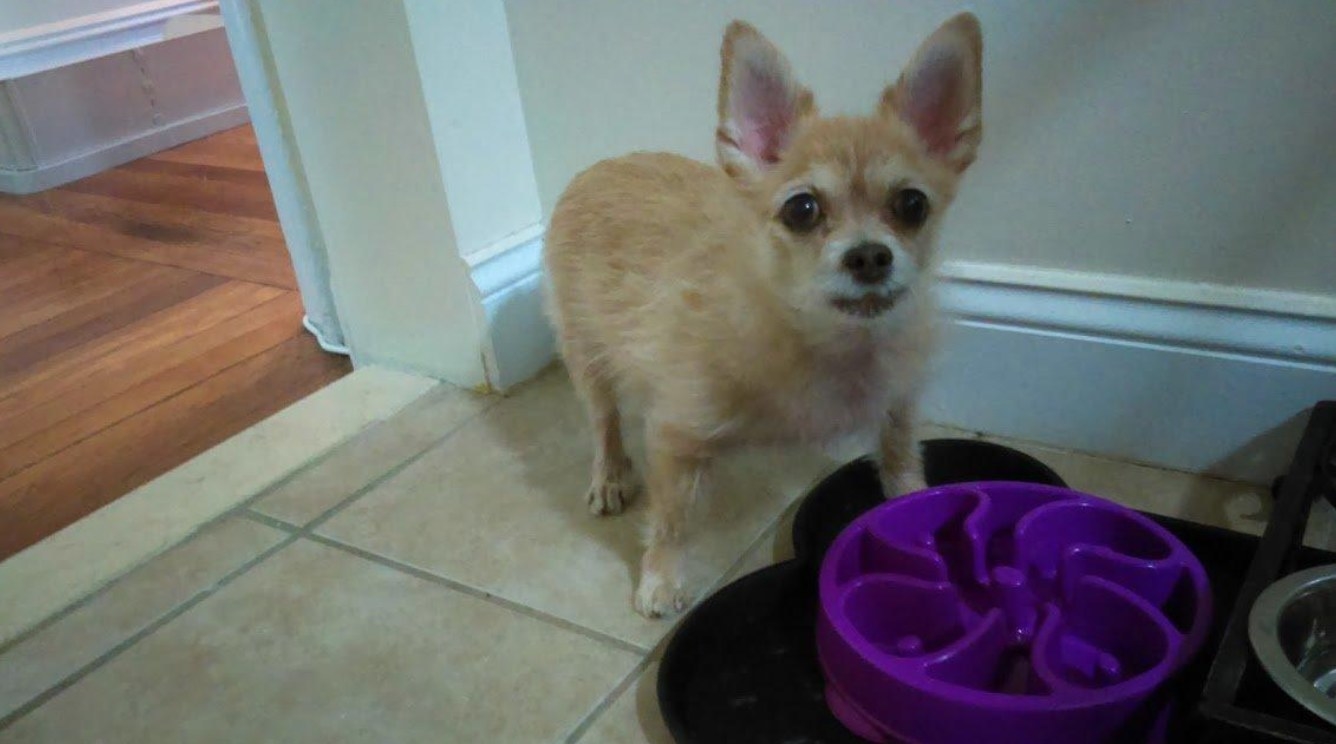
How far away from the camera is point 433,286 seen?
5.58ft

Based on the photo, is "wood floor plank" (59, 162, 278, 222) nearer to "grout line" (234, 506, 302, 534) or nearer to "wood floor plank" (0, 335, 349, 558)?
"wood floor plank" (0, 335, 349, 558)

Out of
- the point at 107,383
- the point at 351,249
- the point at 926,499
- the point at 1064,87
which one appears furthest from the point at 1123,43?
the point at 107,383

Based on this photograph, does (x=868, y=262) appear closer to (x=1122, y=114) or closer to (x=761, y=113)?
(x=761, y=113)

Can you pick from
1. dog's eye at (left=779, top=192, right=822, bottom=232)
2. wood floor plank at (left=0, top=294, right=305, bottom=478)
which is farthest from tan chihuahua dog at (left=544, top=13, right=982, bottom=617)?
wood floor plank at (left=0, top=294, right=305, bottom=478)

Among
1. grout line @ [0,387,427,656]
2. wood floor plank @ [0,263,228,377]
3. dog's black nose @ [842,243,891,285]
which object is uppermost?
dog's black nose @ [842,243,891,285]

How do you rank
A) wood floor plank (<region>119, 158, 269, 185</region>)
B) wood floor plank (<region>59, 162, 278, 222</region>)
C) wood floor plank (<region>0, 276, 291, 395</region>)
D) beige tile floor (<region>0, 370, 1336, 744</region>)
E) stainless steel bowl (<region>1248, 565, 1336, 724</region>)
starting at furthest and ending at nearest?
1. wood floor plank (<region>119, 158, 269, 185</region>)
2. wood floor plank (<region>59, 162, 278, 222</region>)
3. wood floor plank (<region>0, 276, 291, 395</region>)
4. beige tile floor (<region>0, 370, 1336, 744</region>)
5. stainless steel bowl (<region>1248, 565, 1336, 724</region>)

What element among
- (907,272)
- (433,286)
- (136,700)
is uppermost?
(907,272)

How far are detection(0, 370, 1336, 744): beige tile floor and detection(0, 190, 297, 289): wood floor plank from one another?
105 cm

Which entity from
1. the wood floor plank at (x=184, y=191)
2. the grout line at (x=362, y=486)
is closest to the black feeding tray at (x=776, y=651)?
the grout line at (x=362, y=486)

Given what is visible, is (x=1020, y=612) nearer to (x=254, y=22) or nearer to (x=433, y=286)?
(x=433, y=286)

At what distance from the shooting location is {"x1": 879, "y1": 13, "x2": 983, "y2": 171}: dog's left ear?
998 mm

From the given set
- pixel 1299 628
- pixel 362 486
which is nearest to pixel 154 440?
pixel 362 486

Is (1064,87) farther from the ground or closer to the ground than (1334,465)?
farther from the ground

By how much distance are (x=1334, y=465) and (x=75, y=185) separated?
3.60 m
